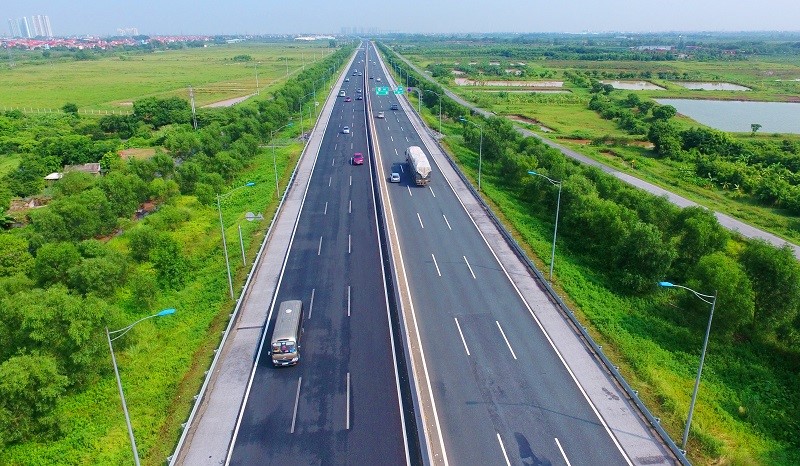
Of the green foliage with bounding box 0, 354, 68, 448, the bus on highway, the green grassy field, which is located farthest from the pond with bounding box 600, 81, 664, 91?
the green foliage with bounding box 0, 354, 68, 448

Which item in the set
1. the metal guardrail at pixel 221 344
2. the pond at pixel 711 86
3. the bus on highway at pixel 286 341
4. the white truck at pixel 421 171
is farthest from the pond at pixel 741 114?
the bus on highway at pixel 286 341

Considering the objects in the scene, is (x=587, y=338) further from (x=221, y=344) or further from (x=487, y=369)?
(x=221, y=344)

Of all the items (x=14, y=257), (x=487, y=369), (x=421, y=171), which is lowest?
(x=487, y=369)

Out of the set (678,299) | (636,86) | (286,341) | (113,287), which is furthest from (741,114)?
(113,287)

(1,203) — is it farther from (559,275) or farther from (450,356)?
(559,275)

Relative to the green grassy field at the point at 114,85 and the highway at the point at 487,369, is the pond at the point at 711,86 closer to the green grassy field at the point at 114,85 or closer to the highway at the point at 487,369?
the green grassy field at the point at 114,85

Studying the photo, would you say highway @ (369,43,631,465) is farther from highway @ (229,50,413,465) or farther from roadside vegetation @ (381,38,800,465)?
roadside vegetation @ (381,38,800,465)
